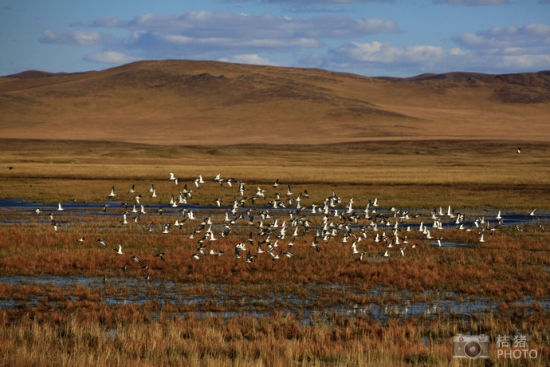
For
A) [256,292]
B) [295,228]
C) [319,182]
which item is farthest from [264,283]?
[319,182]

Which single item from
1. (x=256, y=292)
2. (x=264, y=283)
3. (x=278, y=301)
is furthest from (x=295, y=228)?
(x=278, y=301)

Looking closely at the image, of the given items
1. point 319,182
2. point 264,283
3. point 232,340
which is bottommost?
point 264,283

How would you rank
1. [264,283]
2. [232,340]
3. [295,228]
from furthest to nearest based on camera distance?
[295,228] → [264,283] → [232,340]

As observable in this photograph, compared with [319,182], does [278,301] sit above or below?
below

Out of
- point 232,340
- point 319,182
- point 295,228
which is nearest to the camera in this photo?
point 232,340

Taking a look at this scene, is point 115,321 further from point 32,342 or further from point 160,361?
point 160,361

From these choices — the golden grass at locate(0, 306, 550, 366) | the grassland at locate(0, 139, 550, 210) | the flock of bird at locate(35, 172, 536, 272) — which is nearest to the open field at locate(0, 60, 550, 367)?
the golden grass at locate(0, 306, 550, 366)

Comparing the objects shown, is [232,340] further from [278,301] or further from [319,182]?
[319,182]

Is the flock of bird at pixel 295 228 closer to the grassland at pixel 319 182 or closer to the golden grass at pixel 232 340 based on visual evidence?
the golden grass at pixel 232 340

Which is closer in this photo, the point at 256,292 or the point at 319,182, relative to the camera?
the point at 256,292

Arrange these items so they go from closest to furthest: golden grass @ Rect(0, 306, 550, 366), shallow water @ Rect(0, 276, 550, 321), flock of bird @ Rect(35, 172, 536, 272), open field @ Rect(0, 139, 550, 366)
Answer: golden grass @ Rect(0, 306, 550, 366), open field @ Rect(0, 139, 550, 366), shallow water @ Rect(0, 276, 550, 321), flock of bird @ Rect(35, 172, 536, 272)

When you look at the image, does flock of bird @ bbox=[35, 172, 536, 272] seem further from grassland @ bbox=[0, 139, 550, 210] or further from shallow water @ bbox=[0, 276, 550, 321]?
grassland @ bbox=[0, 139, 550, 210]

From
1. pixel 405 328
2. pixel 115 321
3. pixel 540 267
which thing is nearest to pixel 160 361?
pixel 115 321

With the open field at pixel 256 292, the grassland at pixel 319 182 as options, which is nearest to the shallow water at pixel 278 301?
the open field at pixel 256 292
